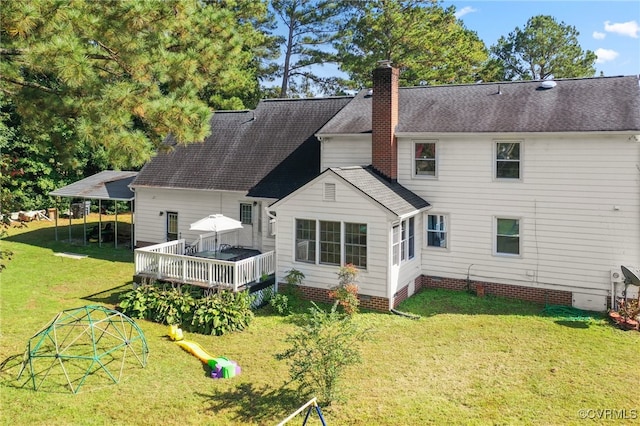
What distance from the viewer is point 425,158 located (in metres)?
16.0

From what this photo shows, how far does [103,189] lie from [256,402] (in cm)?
1737

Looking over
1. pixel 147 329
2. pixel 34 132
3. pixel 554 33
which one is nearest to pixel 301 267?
pixel 147 329

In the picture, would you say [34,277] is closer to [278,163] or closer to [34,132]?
[34,132]

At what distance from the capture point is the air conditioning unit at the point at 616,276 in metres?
13.7

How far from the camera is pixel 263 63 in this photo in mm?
38281

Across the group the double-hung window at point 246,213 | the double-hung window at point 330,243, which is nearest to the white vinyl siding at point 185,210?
the double-hung window at point 246,213

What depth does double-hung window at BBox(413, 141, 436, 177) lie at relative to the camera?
15930 millimetres

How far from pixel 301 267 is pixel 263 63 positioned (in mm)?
27219

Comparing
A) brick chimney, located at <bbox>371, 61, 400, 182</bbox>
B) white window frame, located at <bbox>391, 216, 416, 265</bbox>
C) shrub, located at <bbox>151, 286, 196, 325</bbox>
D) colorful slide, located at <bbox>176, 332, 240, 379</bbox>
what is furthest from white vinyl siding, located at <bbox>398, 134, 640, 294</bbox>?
colorful slide, located at <bbox>176, 332, 240, 379</bbox>

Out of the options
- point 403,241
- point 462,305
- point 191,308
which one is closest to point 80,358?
point 191,308

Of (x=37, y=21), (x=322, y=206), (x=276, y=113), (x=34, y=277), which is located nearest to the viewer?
(x=37, y=21)

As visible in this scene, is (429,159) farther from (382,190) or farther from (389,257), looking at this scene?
(389,257)

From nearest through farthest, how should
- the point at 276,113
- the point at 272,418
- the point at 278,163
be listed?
the point at 272,418 < the point at 278,163 < the point at 276,113

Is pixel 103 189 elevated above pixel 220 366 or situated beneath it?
elevated above
